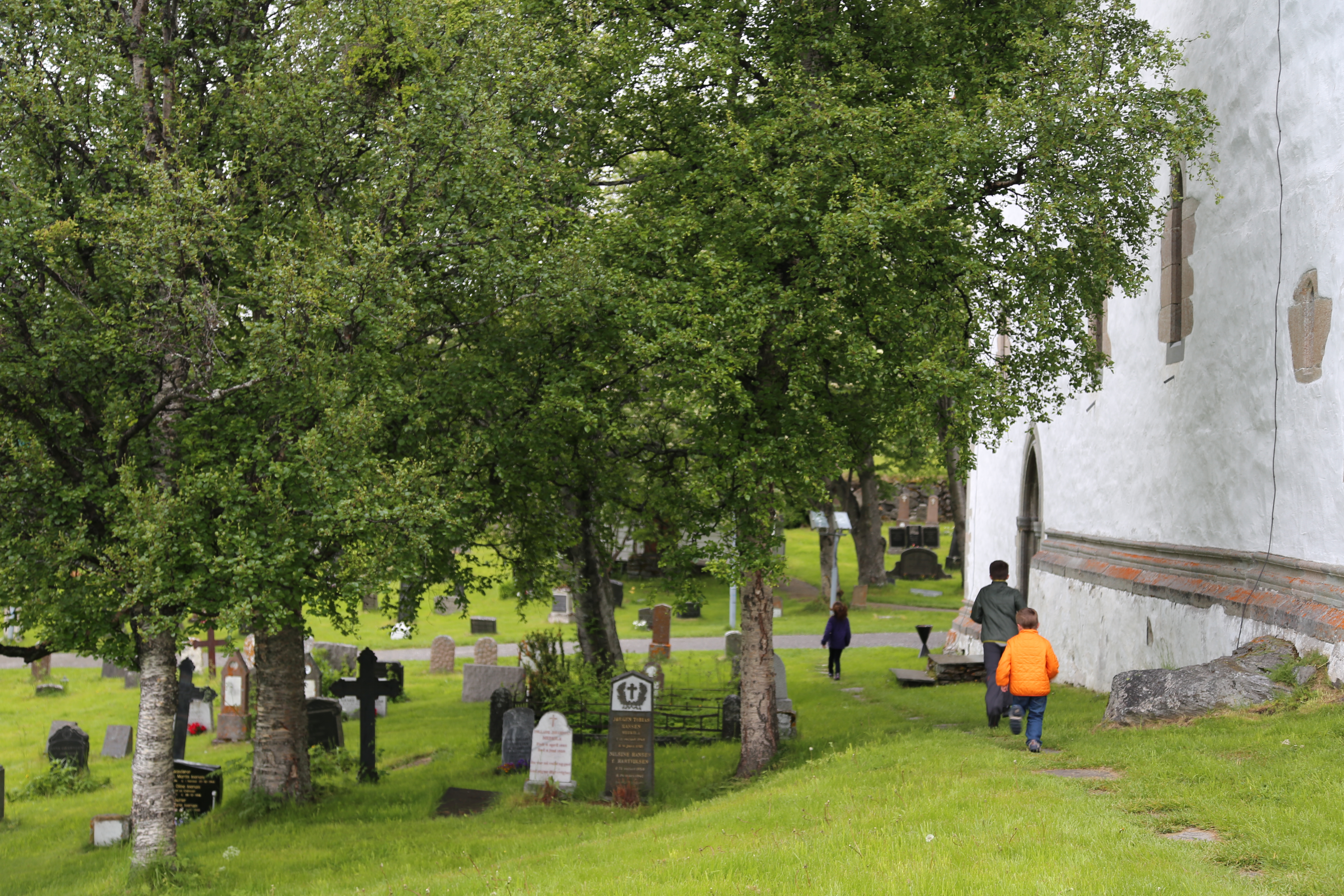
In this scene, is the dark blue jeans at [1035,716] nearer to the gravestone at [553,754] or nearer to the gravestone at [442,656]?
the gravestone at [553,754]

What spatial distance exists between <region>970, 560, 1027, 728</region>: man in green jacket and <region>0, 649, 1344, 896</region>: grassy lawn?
48cm

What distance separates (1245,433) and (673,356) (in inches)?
254

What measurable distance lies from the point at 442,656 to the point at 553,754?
39.3 ft

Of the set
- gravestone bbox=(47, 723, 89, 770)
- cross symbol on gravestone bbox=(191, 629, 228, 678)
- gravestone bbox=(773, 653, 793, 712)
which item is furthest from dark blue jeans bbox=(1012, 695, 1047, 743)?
cross symbol on gravestone bbox=(191, 629, 228, 678)

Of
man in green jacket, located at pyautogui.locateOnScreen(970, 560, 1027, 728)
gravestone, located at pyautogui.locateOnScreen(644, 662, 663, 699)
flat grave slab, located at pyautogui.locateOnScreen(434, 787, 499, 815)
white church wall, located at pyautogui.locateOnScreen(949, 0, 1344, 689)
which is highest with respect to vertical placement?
white church wall, located at pyautogui.locateOnScreen(949, 0, 1344, 689)

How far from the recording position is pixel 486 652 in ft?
75.8

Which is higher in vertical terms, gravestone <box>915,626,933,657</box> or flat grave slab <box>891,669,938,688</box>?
gravestone <box>915,626,933,657</box>

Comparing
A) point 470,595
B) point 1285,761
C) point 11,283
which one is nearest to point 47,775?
point 11,283

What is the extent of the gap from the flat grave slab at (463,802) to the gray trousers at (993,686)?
5635mm

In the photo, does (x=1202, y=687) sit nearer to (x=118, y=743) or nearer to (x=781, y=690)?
(x=781, y=690)

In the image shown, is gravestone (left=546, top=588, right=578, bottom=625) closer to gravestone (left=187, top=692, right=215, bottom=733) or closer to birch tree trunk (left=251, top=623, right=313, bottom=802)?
gravestone (left=187, top=692, right=215, bottom=733)

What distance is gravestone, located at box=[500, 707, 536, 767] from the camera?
1509 cm

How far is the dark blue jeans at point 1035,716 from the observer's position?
10227 mm

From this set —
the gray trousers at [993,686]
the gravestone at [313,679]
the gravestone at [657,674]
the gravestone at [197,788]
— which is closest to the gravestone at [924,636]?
the gravestone at [657,674]
